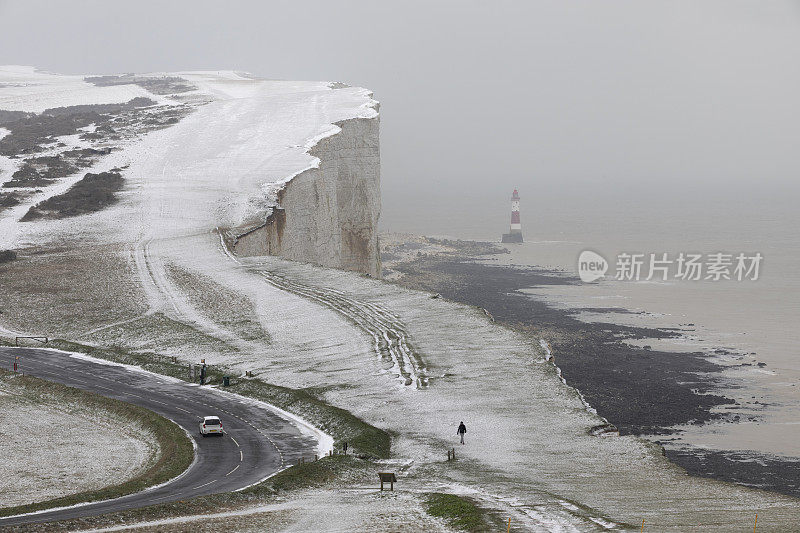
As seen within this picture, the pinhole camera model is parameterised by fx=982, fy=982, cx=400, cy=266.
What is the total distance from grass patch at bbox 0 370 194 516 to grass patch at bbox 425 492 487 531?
8588 mm

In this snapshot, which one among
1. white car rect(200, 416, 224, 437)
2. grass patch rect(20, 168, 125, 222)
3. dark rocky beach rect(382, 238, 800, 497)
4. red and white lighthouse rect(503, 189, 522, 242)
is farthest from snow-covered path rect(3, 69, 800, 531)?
Answer: red and white lighthouse rect(503, 189, 522, 242)

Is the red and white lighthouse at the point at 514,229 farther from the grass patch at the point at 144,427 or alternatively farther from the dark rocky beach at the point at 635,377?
the grass patch at the point at 144,427

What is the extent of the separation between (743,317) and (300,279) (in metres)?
44.6

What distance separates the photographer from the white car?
117 ft

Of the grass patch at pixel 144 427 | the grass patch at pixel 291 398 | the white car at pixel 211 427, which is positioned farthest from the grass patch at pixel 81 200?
the white car at pixel 211 427

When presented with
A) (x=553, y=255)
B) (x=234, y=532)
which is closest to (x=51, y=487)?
(x=234, y=532)

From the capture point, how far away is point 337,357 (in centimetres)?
4662

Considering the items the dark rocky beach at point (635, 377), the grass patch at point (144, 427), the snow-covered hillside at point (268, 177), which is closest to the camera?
the grass patch at point (144, 427)

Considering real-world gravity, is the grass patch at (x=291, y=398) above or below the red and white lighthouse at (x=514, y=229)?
below

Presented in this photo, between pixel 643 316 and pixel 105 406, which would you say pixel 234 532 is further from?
pixel 643 316

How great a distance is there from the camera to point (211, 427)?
3566 cm

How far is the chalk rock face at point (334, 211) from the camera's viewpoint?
75812 mm

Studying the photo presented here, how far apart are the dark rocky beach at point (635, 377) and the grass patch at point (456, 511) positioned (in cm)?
2069

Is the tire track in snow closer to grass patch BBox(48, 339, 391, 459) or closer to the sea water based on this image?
grass patch BBox(48, 339, 391, 459)
